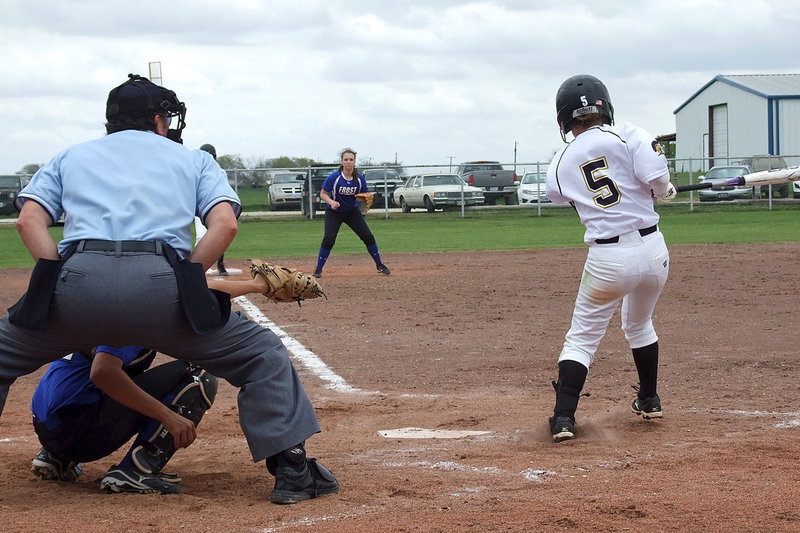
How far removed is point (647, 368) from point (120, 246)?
3.20 meters

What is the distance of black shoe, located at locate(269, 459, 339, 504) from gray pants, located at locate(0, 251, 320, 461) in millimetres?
104

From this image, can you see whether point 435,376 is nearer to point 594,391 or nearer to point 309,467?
point 594,391

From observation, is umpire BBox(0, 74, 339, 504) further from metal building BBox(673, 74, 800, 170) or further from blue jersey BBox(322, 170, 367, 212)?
metal building BBox(673, 74, 800, 170)

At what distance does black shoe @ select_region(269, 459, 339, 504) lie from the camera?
13.3ft

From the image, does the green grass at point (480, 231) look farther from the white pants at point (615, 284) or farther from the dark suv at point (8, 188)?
the white pants at point (615, 284)

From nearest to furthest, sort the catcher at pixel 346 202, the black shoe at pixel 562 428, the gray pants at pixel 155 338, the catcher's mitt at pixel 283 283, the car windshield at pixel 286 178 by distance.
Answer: the gray pants at pixel 155 338 < the catcher's mitt at pixel 283 283 < the black shoe at pixel 562 428 < the catcher at pixel 346 202 < the car windshield at pixel 286 178

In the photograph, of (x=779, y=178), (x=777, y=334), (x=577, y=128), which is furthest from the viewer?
(x=777, y=334)

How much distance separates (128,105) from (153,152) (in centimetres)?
31

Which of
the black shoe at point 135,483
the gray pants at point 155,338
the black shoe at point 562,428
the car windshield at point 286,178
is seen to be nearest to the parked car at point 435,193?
the car windshield at point 286,178

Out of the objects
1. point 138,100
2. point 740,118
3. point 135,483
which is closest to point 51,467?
point 135,483

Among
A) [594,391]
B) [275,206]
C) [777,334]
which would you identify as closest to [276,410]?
[594,391]

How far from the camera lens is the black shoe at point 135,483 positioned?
4.28 m

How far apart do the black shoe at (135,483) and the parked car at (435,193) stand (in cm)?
2913

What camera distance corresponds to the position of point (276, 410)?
4.09 meters
